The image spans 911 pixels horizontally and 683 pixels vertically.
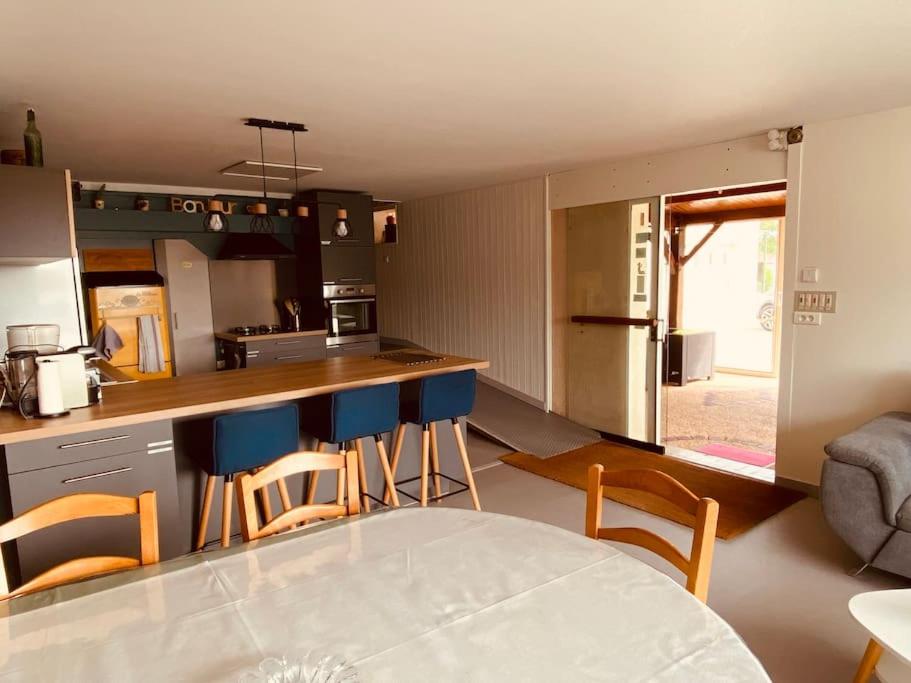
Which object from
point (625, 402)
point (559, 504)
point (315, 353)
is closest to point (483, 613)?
point (559, 504)

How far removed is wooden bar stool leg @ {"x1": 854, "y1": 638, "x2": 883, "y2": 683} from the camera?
2.02m

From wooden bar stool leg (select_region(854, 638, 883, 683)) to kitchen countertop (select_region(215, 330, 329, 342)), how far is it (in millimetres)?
4928

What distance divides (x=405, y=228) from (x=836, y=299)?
5.05m

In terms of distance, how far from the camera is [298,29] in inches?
84.0

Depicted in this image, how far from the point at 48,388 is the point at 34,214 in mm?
1038

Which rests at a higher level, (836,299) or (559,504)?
(836,299)

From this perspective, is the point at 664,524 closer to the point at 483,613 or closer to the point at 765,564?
the point at 765,564

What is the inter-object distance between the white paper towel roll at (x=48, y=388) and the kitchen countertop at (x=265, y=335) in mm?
3072

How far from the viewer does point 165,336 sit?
5660mm

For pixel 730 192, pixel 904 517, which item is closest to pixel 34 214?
pixel 904 517

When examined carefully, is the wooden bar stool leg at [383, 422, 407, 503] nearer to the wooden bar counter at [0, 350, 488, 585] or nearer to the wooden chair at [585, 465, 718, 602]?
the wooden bar counter at [0, 350, 488, 585]

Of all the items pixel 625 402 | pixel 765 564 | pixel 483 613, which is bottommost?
pixel 765 564

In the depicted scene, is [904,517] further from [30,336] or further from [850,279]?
[30,336]

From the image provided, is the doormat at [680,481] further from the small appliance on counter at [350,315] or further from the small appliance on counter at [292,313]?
the small appliance on counter at [292,313]
